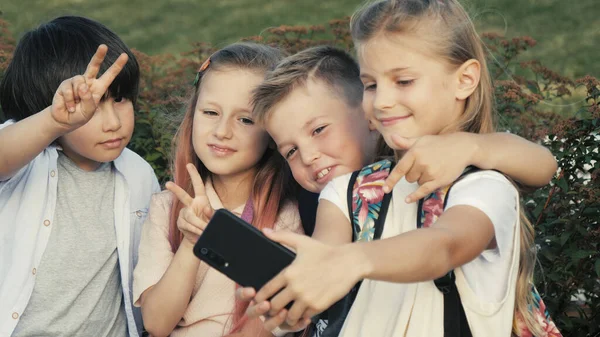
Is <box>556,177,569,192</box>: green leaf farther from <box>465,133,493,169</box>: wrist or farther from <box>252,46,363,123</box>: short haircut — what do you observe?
<box>465,133,493,169</box>: wrist

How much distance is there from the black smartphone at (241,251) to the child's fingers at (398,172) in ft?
1.28

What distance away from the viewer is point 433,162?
2381mm

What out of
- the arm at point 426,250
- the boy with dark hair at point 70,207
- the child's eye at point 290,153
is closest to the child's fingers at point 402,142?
the arm at point 426,250

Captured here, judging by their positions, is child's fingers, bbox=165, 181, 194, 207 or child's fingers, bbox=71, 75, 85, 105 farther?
child's fingers, bbox=71, 75, 85, 105

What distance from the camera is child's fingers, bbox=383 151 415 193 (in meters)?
2.29

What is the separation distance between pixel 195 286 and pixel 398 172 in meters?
1.24

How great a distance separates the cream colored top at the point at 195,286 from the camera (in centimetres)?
323

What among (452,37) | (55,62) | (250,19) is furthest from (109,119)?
(250,19)

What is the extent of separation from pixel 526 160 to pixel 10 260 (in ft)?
6.38

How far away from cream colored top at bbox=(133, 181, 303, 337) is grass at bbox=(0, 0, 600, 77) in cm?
552

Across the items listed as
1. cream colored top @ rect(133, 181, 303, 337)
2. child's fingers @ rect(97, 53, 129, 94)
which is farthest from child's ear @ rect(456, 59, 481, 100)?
child's fingers @ rect(97, 53, 129, 94)

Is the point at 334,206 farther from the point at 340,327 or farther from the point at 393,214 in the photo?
the point at 340,327

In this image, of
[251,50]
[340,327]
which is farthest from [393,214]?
[251,50]

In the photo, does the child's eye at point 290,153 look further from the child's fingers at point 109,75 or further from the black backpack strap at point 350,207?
the child's fingers at point 109,75
